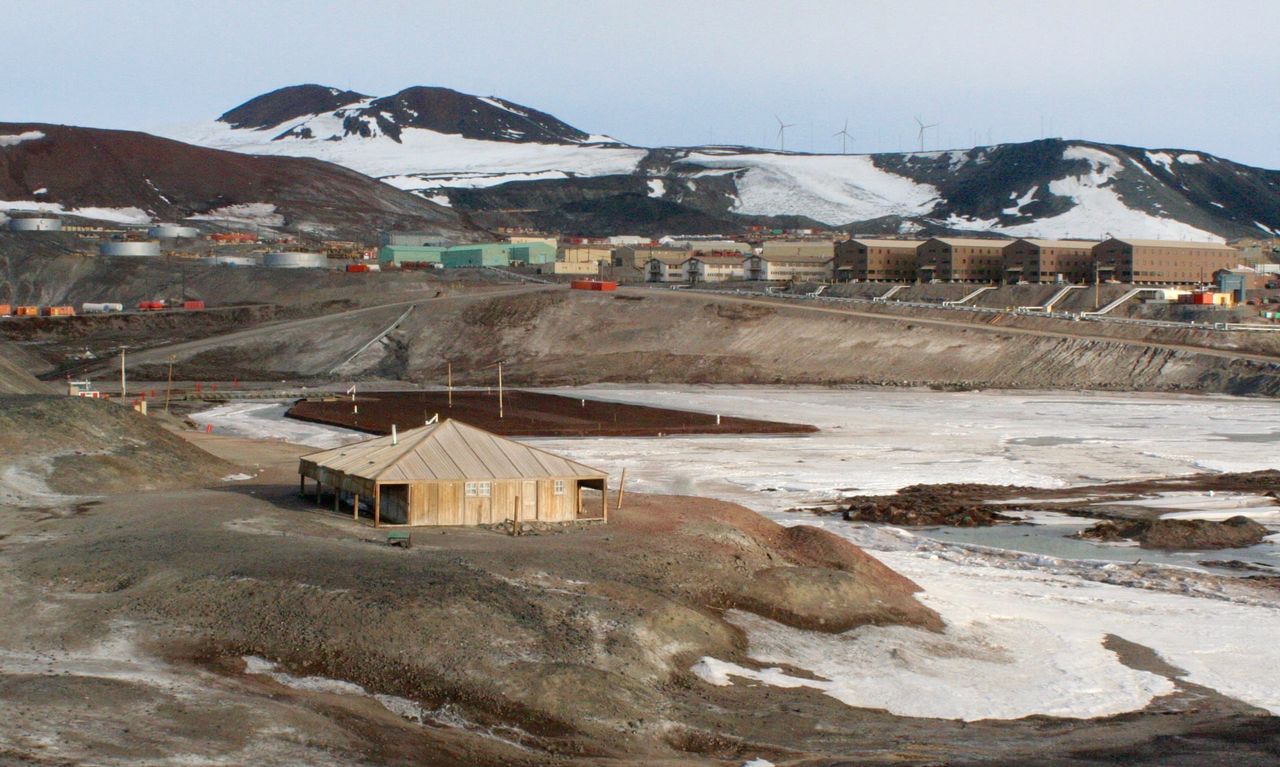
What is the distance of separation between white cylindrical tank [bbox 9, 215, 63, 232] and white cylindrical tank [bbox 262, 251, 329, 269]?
35.3 m

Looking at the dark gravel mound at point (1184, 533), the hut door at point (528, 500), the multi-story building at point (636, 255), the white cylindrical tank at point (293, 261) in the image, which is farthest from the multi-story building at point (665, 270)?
the hut door at point (528, 500)

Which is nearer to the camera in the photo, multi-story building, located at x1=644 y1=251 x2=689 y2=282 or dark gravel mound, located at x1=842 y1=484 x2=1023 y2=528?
dark gravel mound, located at x1=842 y1=484 x2=1023 y2=528

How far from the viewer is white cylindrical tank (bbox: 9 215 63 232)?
582 ft

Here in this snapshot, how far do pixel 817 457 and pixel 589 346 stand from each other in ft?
167

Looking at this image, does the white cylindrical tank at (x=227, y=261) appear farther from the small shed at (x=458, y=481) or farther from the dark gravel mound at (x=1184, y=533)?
the dark gravel mound at (x=1184, y=533)

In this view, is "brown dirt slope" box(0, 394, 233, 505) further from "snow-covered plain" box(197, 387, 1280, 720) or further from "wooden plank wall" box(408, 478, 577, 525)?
"snow-covered plain" box(197, 387, 1280, 720)

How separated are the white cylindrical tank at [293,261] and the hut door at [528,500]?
126 meters

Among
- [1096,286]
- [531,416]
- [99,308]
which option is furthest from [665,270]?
[531,416]

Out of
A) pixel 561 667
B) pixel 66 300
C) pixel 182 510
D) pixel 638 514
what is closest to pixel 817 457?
pixel 638 514

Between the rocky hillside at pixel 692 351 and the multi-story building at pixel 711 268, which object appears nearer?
the rocky hillside at pixel 692 351

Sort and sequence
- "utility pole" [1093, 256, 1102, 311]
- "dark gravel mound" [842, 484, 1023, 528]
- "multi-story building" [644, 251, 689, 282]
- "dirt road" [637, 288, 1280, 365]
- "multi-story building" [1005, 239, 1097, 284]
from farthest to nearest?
"multi-story building" [644, 251, 689, 282] < "multi-story building" [1005, 239, 1097, 284] < "utility pole" [1093, 256, 1102, 311] < "dirt road" [637, 288, 1280, 365] < "dark gravel mound" [842, 484, 1023, 528]

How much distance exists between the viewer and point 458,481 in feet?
124

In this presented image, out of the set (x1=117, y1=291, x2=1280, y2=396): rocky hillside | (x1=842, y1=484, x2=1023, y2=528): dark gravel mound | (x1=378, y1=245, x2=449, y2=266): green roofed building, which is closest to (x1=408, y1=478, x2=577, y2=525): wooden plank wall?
(x1=842, y1=484, x2=1023, y2=528): dark gravel mound

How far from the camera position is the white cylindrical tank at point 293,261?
528 feet
